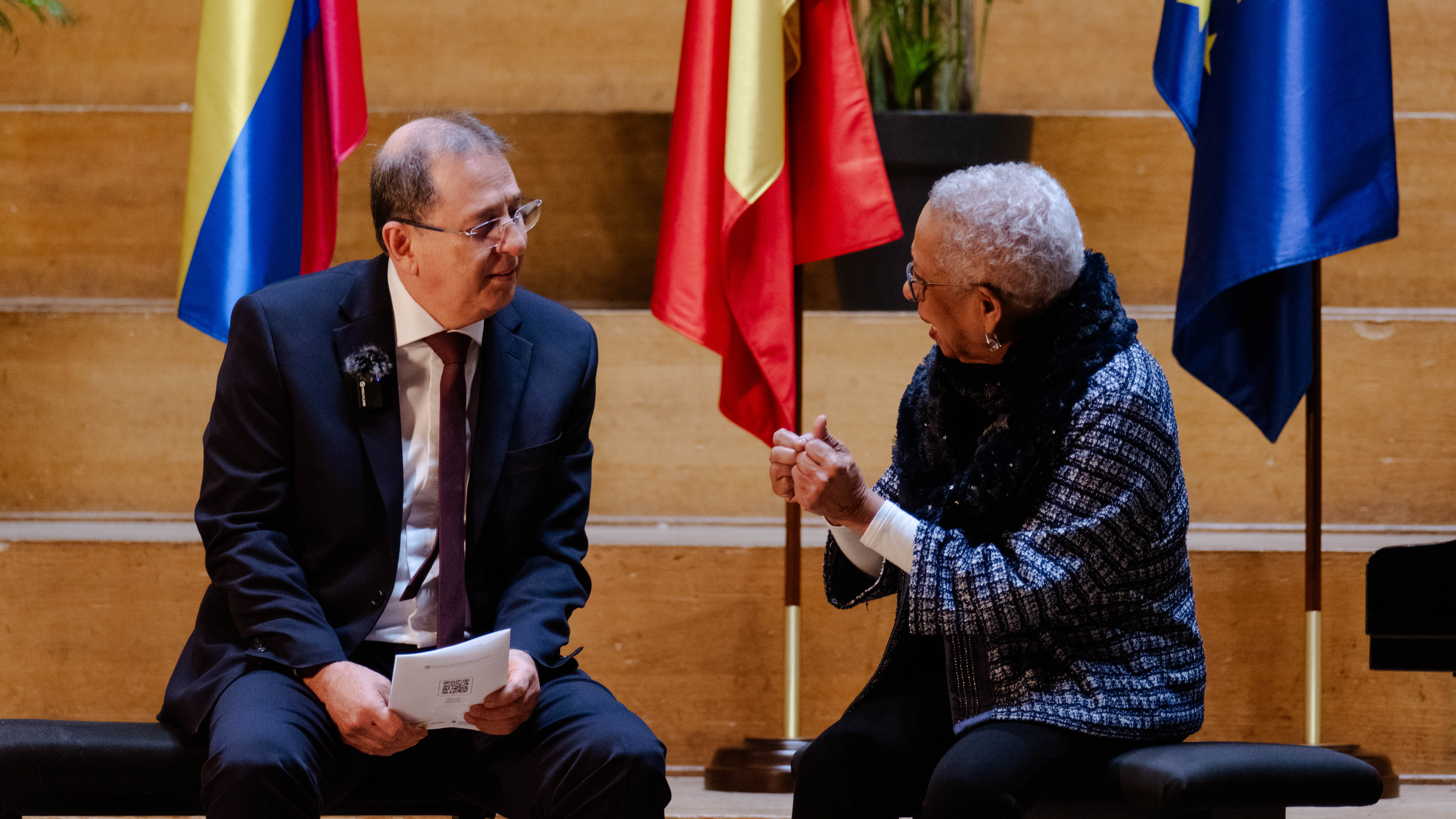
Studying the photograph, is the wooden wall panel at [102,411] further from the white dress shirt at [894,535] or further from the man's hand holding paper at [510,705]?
the white dress shirt at [894,535]

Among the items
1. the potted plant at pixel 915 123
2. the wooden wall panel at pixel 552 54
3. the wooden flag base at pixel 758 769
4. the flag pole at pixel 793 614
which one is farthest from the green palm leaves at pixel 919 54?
the wooden flag base at pixel 758 769

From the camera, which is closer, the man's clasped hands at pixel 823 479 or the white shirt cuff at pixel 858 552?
the man's clasped hands at pixel 823 479

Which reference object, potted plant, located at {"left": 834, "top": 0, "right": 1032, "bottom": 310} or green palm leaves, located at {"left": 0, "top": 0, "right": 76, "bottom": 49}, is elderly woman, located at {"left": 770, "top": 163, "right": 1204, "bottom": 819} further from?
green palm leaves, located at {"left": 0, "top": 0, "right": 76, "bottom": 49}

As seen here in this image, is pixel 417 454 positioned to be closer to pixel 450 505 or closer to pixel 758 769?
pixel 450 505

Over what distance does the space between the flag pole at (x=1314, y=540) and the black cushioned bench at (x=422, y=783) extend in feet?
3.53

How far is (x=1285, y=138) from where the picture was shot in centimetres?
267

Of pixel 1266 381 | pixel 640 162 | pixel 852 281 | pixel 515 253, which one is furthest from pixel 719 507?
pixel 515 253

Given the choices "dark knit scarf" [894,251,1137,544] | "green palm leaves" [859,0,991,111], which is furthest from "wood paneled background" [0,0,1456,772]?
"dark knit scarf" [894,251,1137,544]

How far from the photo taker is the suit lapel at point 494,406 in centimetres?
204

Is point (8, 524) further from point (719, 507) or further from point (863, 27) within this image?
point (863, 27)

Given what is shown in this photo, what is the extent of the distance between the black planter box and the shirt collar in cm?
177

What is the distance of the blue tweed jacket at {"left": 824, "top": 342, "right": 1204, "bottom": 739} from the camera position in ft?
6.07

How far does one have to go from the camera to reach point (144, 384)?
351 centimetres

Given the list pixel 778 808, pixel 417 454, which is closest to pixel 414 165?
pixel 417 454
